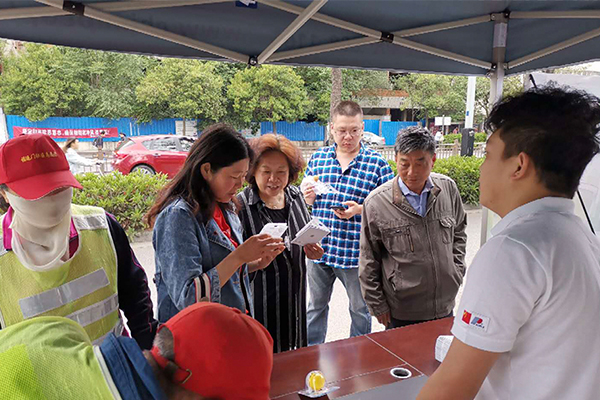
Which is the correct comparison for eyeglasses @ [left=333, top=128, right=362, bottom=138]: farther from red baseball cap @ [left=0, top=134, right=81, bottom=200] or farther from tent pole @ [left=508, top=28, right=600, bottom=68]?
red baseball cap @ [left=0, top=134, right=81, bottom=200]

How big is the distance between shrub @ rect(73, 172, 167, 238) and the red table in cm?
523

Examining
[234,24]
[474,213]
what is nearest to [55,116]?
[474,213]

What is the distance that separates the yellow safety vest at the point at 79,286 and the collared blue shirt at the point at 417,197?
1.57 m

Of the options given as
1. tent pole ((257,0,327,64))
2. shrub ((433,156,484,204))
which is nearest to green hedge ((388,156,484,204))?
shrub ((433,156,484,204))

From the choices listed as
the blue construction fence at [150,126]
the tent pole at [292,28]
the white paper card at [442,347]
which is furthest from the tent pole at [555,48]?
the blue construction fence at [150,126]

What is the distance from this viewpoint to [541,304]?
855 mm

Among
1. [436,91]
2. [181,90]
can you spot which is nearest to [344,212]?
[181,90]

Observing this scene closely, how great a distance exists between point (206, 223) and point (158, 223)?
0.63ft

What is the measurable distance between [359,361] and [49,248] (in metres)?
1.14

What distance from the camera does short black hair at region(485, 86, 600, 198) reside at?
0.91 metres

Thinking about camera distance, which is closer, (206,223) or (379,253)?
(206,223)

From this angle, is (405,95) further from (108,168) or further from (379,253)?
(379,253)

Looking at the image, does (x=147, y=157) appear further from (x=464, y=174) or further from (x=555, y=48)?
(x=555, y=48)

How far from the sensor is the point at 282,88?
21328 mm
